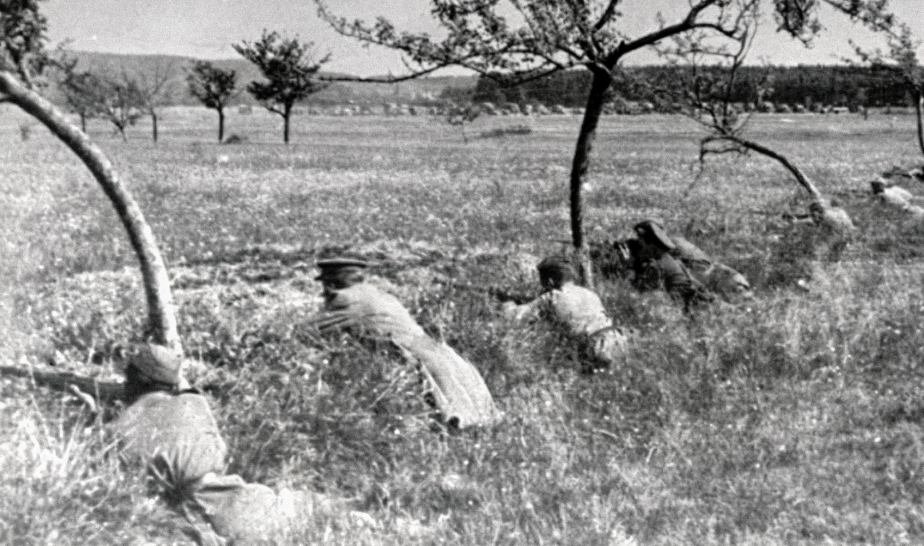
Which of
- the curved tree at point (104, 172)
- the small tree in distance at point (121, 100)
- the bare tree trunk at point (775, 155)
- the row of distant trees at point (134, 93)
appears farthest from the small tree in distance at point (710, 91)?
the small tree in distance at point (121, 100)

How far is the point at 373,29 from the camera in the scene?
1073 cm

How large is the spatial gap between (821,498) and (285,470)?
2.89 metres

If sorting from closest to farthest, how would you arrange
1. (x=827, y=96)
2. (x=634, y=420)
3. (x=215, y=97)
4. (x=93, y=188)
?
(x=634, y=420)
(x=93, y=188)
(x=215, y=97)
(x=827, y=96)

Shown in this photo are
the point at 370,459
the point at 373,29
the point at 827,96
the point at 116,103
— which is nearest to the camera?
the point at 370,459

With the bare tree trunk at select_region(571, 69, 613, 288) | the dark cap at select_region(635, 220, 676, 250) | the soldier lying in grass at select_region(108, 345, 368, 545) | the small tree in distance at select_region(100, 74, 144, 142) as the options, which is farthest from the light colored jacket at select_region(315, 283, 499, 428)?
the small tree in distance at select_region(100, 74, 144, 142)

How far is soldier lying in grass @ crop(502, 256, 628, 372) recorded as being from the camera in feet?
26.1

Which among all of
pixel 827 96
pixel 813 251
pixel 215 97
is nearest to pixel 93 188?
pixel 813 251

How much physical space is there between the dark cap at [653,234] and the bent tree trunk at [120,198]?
19.8ft

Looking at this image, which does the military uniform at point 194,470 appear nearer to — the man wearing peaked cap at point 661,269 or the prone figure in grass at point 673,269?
the prone figure in grass at point 673,269

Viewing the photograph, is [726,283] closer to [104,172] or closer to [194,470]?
[104,172]

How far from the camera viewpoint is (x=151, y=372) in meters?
5.40

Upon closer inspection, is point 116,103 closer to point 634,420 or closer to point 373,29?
point 373,29

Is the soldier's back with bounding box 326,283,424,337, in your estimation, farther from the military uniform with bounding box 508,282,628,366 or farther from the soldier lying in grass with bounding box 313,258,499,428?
the military uniform with bounding box 508,282,628,366

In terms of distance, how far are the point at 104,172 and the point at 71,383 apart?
1210 millimetres
